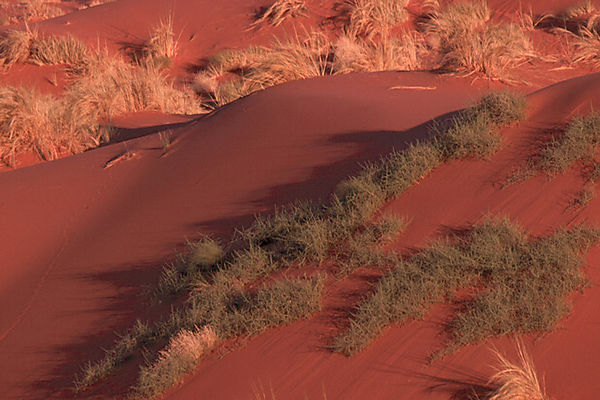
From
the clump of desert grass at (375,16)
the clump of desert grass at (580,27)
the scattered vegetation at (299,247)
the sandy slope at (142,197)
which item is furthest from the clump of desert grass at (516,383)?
the clump of desert grass at (375,16)

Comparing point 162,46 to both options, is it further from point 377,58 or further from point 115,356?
point 115,356

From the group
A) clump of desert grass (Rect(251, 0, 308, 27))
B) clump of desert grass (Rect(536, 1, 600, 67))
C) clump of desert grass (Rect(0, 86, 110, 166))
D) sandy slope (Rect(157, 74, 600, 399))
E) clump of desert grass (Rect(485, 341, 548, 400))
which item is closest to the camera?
clump of desert grass (Rect(485, 341, 548, 400))

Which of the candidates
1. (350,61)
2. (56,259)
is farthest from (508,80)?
(56,259)

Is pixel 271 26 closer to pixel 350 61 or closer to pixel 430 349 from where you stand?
pixel 350 61

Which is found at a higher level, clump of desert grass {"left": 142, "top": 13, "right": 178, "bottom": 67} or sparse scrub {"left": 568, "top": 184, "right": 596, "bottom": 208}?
clump of desert grass {"left": 142, "top": 13, "right": 178, "bottom": 67}

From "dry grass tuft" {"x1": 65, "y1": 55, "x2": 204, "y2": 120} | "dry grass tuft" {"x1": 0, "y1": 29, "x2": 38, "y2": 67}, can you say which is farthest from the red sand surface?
"dry grass tuft" {"x1": 0, "y1": 29, "x2": 38, "y2": 67}

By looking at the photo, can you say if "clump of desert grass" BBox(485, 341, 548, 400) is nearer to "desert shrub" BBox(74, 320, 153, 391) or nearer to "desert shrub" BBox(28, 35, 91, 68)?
"desert shrub" BBox(74, 320, 153, 391)

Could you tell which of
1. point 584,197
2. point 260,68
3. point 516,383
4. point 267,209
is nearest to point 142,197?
point 267,209
